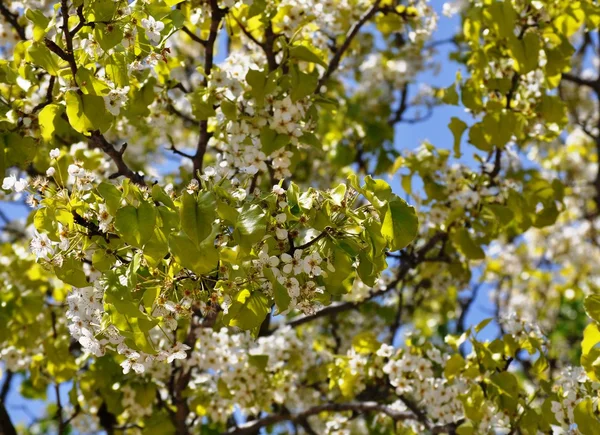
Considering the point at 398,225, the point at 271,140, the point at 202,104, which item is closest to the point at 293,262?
the point at 398,225

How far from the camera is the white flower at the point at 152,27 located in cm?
271

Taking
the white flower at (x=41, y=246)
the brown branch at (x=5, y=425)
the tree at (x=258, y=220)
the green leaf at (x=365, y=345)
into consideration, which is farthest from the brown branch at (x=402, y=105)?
the white flower at (x=41, y=246)

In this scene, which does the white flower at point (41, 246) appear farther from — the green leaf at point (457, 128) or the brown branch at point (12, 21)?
the green leaf at point (457, 128)

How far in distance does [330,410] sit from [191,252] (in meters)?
2.43

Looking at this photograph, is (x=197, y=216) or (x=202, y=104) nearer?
(x=197, y=216)

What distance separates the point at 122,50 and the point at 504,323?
7.45 feet

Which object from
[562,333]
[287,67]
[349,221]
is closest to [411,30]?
[287,67]

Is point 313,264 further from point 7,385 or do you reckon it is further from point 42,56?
point 7,385

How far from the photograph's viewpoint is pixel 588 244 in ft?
31.5

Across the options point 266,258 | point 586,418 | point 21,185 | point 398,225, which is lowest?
point 586,418

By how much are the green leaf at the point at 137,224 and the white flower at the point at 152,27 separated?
747 millimetres

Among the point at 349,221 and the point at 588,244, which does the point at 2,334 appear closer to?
the point at 349,221

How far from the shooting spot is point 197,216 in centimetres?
222

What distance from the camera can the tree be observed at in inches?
94.6
